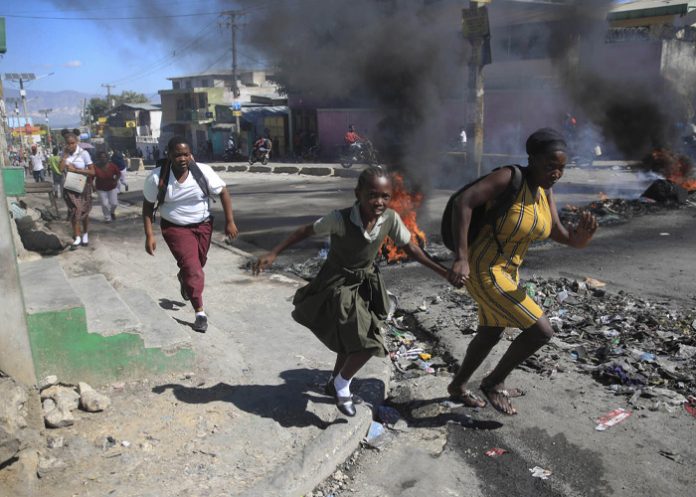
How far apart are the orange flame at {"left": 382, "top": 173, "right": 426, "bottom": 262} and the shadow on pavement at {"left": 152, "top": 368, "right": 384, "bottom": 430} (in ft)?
10.5

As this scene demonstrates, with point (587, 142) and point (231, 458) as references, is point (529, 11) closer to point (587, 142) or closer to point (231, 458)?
point (587, 142)

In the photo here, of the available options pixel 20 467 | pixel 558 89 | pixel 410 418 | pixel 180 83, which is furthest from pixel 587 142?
pixel 180 83

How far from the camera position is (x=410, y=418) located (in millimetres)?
3436

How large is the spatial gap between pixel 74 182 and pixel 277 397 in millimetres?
5562

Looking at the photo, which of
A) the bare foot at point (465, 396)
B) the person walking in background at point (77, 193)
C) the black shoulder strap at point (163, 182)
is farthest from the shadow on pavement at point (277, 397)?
the person walking in background at point (77, 193)

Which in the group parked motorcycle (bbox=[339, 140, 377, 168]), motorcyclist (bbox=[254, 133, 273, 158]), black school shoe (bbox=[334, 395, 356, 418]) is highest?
motorcyclist (bbox=[254, 133, 273, 158])

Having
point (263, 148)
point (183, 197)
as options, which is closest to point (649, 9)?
point (263, 148)

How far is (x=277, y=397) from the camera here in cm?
339

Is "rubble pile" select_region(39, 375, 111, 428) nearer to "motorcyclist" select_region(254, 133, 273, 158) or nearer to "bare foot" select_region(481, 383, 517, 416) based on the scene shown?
"bare foot" select_region(481, 383, 517, 416)

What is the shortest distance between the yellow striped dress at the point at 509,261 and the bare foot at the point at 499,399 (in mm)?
475

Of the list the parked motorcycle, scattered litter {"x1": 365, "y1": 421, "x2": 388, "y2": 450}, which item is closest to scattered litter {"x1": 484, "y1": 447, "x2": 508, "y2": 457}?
scattered litter {"x1": 365, "y1": 421, "x2": 388, "y2": 450}

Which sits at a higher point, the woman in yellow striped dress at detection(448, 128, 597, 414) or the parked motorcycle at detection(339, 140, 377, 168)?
the parked motorcycle at detection(339, 140, 377, 168)

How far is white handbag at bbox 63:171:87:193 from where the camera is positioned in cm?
759

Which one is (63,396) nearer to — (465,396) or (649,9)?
(465,396)
